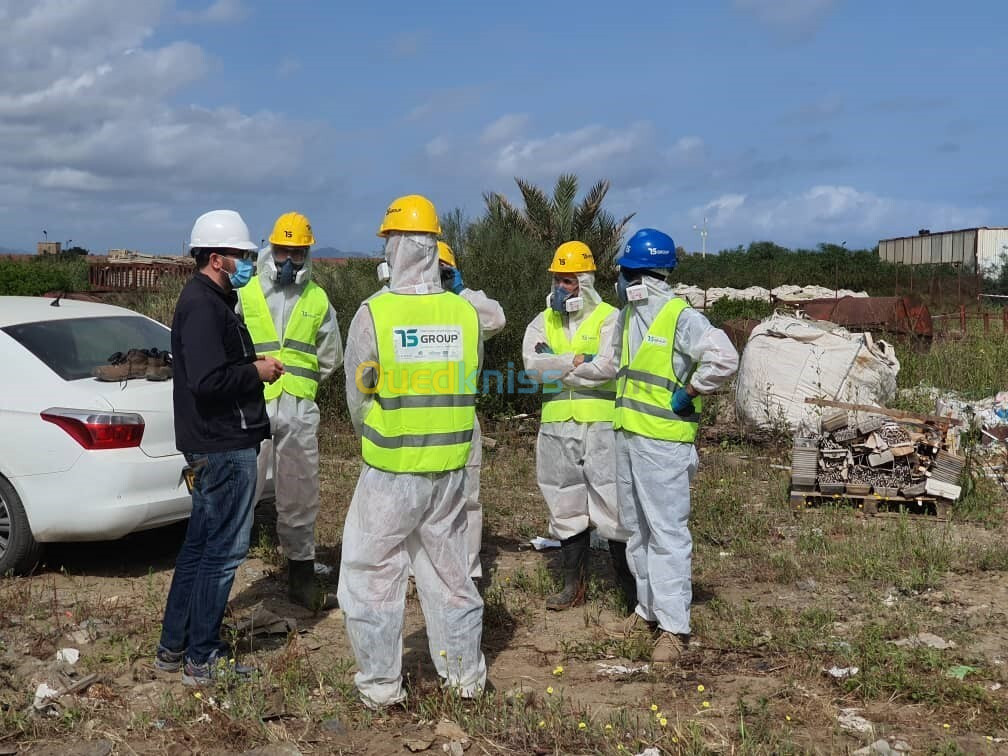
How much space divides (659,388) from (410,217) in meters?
1.60

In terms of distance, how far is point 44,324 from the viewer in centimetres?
619

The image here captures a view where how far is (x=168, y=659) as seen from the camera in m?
4.63

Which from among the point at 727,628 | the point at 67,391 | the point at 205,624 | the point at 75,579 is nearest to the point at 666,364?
the point at 727,628

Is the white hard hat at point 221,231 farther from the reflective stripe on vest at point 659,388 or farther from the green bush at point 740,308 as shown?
the green bush at point 740,308

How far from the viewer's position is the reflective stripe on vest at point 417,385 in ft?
13.2

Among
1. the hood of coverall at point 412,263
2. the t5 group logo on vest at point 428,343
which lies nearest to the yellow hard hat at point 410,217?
the hood of coverall at point 412,263

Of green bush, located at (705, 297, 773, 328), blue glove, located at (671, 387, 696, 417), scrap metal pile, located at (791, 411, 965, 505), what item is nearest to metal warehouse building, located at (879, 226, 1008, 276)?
green bush, located at (705, 297, 773, 328)

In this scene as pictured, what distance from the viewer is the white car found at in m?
5.53

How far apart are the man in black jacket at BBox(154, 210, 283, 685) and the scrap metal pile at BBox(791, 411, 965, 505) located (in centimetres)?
495

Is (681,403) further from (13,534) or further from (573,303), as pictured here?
(13,534)

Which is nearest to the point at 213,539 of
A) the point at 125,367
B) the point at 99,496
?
the point at 99,496

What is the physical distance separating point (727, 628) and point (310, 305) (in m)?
2.87

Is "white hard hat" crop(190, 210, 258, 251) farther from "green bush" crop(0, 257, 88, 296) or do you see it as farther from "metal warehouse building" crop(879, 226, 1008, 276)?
"metal warehouse building" crop(879, 226, 1008, 276)

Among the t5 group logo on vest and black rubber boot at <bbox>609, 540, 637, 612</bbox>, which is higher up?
the t5 group logo on vest
